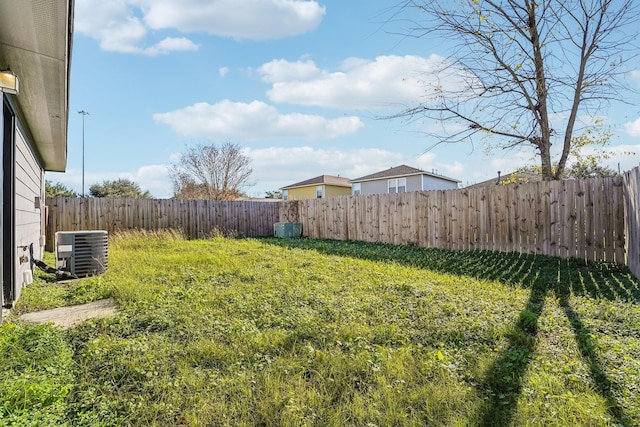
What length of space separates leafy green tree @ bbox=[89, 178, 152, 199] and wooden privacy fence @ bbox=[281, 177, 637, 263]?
63.5ft

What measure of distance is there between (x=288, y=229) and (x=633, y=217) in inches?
378

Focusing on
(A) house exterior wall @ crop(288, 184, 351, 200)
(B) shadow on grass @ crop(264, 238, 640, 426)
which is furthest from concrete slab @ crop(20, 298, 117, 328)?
(A) house exterior wall @ crop(288, 184, 351, 200)

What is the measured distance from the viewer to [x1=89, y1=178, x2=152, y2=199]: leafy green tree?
23.9m

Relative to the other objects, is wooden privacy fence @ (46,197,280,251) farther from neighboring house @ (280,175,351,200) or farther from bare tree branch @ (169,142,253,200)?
neighboring house @ (280,175,351,200)

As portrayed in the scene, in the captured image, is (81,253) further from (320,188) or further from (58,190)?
(320,188)

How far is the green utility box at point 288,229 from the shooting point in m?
12.6

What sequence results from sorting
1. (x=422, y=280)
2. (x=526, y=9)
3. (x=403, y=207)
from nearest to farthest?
(x=422, y=280) < (x=526, y=9) < (x=403, y=207)

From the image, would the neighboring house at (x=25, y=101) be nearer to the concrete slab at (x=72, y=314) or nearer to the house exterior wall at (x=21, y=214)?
the house exterior wall at (x=21, y=214)

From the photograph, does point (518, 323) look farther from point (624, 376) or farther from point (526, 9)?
point (526, 9)

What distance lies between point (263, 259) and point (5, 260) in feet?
12.5

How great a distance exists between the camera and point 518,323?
3111 mm

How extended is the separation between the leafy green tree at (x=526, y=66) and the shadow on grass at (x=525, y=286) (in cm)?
267

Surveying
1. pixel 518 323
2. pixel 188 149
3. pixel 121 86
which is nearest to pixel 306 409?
pixel 518 323

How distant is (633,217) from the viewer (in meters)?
4.80
